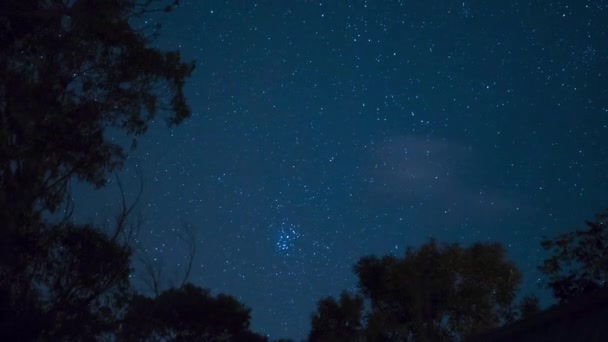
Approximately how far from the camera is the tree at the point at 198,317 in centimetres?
2691

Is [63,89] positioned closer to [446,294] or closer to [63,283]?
[63,283]

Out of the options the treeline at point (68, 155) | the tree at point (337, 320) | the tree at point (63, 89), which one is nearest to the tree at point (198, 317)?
the tree at point (337, 320)

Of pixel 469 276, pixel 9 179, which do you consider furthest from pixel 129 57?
pixel 469 276

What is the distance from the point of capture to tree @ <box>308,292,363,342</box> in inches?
1057

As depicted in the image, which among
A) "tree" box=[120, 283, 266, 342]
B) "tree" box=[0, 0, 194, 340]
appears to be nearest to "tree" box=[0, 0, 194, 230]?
"tree" box=[0, 0, 194, 340]

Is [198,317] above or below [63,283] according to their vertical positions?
above

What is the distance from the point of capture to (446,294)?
23438mm

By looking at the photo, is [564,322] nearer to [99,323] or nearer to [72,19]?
[72,19]

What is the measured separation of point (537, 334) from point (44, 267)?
9.61 meters

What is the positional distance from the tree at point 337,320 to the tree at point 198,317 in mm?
3083

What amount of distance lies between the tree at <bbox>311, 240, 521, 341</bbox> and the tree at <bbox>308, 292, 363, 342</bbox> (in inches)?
51.1

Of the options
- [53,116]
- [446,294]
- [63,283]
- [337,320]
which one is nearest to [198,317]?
[337,320]

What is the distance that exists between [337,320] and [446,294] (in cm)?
591

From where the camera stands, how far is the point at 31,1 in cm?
1112
